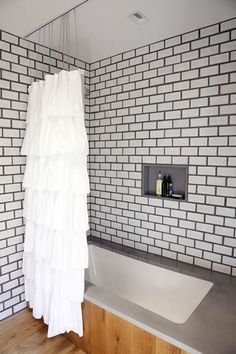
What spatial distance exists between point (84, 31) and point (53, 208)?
1.40 metres

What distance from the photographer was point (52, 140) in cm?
149

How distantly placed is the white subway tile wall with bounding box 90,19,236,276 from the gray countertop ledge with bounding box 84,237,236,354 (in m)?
0.18

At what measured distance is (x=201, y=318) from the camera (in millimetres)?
1293

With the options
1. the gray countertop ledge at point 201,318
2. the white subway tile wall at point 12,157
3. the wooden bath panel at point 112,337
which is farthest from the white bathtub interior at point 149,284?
the white subway tile wall at point 12,157

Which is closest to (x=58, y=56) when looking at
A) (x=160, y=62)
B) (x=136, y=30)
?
(x=136, y=30)

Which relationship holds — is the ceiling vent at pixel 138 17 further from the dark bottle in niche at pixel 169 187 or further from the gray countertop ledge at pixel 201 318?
the gray countertop ledge at pixel 201 318

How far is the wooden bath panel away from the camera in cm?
121

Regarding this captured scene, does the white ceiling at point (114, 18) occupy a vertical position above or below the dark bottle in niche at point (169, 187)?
above

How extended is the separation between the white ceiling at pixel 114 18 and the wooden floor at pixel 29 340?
226cm

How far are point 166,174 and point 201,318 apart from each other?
1.14 meters

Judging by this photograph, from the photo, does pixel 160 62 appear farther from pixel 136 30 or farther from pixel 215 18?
pixel 215 18

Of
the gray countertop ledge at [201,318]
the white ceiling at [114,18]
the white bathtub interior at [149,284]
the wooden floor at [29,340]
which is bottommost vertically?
the wooden floor at [29,340]

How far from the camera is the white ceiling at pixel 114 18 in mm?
1437

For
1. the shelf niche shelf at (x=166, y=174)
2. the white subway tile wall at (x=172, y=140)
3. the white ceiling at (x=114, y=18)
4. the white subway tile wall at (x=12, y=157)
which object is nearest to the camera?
the white ceiling at (x=114, y=18)
